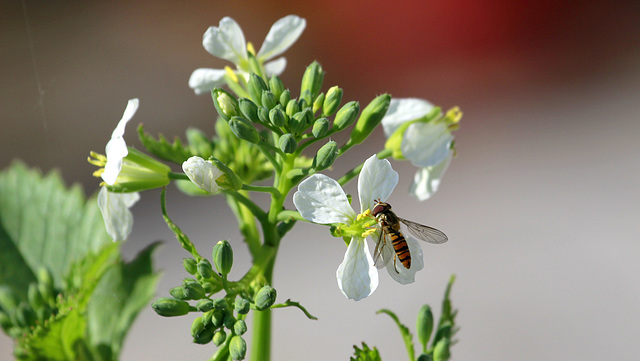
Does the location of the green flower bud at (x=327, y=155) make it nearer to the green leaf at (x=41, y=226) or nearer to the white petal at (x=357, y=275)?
the white petal at (x=357, y=275)

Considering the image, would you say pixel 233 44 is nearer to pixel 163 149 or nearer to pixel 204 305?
pixel 163 149

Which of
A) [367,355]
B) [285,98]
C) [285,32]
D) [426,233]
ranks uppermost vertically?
[285,32]

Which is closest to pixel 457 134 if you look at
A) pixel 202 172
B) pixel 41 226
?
pixel 41 226

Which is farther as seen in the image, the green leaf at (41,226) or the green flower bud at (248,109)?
the green leaf at (41,226)

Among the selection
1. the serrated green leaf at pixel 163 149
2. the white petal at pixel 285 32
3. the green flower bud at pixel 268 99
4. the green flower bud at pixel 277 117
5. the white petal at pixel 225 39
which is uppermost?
the white petal at pixel 285 32

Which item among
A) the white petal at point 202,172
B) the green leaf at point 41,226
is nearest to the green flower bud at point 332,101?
the white petal at point 202,172

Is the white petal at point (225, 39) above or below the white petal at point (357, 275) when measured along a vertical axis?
above

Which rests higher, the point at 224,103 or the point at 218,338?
the point at 224,103

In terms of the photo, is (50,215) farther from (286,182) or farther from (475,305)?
(475,305)
